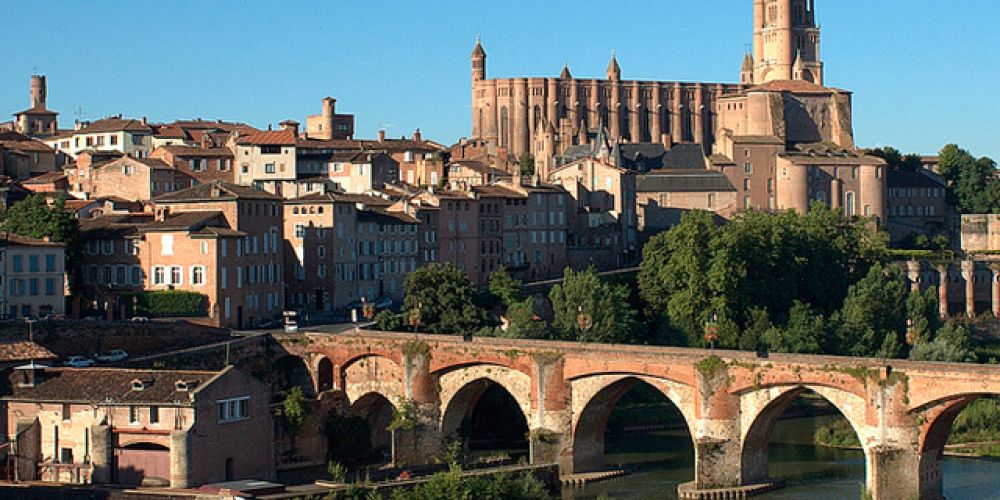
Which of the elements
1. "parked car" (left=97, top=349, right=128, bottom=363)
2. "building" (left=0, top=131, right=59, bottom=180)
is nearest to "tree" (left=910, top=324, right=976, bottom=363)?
"parked car" (left=97, top=349, right=128, bottom=363)

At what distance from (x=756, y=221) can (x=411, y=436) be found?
122 feet

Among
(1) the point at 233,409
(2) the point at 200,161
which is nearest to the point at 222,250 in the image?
(1) the point at 233,409

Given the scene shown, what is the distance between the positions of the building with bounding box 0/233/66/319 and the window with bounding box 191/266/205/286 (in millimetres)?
5396

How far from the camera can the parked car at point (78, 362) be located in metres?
Result: 65.8

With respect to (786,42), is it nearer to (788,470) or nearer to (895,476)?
(788,470)

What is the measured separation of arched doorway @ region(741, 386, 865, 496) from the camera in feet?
205

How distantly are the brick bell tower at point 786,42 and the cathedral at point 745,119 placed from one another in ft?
0.29

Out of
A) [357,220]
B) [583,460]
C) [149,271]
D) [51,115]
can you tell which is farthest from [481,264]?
[51,115]

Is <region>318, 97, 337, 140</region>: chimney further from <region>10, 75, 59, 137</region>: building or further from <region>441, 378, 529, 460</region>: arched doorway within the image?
<region>441, 378, 529, 460</region>: arched doorway

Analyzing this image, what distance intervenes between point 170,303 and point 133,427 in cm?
1912

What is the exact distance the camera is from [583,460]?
6725 cm

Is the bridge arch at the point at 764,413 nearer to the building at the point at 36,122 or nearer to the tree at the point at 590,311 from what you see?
the tree at the point at 590,311

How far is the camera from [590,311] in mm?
88812

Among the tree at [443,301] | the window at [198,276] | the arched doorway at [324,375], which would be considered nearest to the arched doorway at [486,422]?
the arched doorway at [324,375]
